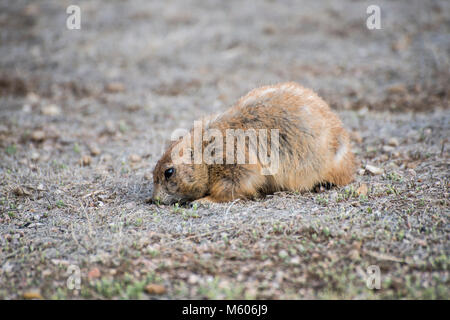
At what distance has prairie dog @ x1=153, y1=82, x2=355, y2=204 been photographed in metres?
5.20

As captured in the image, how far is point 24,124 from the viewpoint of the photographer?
27.6ft

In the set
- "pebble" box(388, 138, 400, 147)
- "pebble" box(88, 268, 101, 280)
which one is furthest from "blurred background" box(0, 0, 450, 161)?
"pebble" box(88, 268, 101, 280)

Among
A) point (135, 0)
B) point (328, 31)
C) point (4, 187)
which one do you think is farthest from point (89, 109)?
point (328, 31)

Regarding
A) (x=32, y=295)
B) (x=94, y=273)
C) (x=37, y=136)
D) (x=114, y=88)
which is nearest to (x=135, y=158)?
(x=37, y=136)

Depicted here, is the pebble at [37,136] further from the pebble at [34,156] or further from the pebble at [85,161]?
the pebble at [85,161]

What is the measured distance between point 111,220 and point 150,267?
3.57 feet

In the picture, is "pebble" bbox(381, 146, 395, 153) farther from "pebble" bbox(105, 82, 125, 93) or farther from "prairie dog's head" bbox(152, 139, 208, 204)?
"pebble" bbox(105, 82, 125, 93)

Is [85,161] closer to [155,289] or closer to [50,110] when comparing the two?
[50,110]

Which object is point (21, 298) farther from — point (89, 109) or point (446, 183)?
point (89, 109)

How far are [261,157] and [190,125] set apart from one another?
10.8ft

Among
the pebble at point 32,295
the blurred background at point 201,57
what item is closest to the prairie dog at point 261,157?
the pebble at point 32,295

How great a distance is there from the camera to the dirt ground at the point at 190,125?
3859 millimetres

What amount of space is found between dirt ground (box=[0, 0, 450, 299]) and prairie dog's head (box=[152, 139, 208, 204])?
265mm

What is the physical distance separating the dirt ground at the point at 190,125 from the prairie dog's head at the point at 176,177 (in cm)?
26
